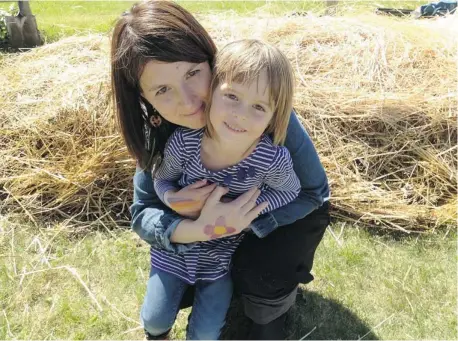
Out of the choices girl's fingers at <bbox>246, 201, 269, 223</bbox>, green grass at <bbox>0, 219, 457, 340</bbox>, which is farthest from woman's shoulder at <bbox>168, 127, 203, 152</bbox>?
green grass at <bbox>0, 219, 457, 340</bbox>

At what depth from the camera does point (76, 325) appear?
2.57 metres

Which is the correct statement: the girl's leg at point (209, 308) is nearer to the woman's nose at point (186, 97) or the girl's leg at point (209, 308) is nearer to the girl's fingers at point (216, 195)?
the girl's fingers at point (216, 195)

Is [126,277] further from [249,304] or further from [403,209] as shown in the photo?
[403,209]

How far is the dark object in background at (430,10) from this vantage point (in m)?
6.04

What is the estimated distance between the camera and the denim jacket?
2104mm

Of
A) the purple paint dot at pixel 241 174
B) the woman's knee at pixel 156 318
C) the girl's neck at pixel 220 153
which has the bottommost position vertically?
the woman's knee at pixel 156 318

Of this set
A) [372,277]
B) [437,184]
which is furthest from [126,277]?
[437,184]

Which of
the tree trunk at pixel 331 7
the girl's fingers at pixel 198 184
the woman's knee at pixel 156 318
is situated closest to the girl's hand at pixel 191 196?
the girl's fingers at pixel 198 184

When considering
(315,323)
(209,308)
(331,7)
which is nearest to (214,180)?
(209,308)

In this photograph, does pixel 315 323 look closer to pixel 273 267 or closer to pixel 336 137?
pixel 273 267

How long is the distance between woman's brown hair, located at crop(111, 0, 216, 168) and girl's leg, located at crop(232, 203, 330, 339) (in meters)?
0.72

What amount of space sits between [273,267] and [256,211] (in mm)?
282

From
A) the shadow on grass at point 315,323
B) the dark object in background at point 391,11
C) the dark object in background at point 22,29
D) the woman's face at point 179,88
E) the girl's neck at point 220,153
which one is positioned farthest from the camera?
the dark object in background at point 22,29

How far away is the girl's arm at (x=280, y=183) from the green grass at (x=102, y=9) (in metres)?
4.38
